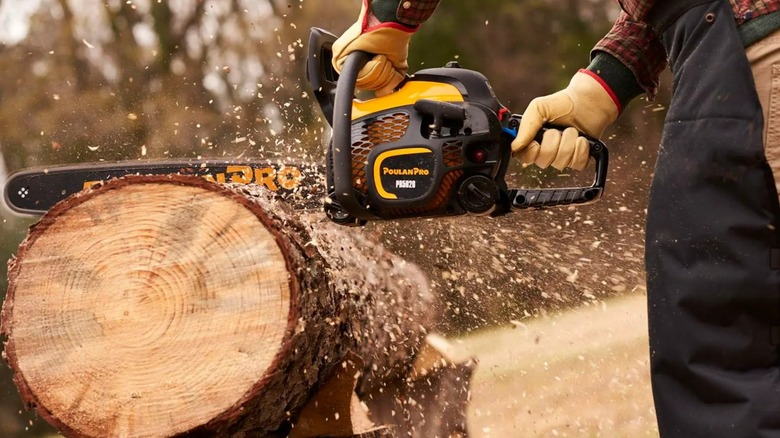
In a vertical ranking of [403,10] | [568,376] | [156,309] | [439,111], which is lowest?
[568,376]

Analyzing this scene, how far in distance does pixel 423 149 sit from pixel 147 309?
2.80 feet

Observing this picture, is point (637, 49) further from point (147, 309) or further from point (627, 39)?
point (147, 309)

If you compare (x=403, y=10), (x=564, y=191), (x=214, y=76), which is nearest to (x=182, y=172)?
(x=403, y=10)

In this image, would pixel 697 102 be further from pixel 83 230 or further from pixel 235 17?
pixel 235 17

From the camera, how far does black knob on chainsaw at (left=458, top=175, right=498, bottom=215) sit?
217cm

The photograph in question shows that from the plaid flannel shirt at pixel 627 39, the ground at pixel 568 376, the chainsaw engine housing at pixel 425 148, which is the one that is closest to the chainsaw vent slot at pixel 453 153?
the chainsaw engine housing at pixel 425 148

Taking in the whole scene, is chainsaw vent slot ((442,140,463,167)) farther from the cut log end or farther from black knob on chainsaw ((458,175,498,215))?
the cut log end

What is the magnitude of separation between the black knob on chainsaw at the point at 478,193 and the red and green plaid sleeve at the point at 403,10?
0.46 meters

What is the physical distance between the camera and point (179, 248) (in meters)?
2.04

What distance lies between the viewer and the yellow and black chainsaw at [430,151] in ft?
7.04

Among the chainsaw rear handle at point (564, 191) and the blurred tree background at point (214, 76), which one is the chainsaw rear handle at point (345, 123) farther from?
the blurred tree background at point (214, 76)

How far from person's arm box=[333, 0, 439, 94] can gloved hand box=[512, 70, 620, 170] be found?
0.39m

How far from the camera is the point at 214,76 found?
733 cm

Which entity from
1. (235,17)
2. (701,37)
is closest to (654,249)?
(701,37)
